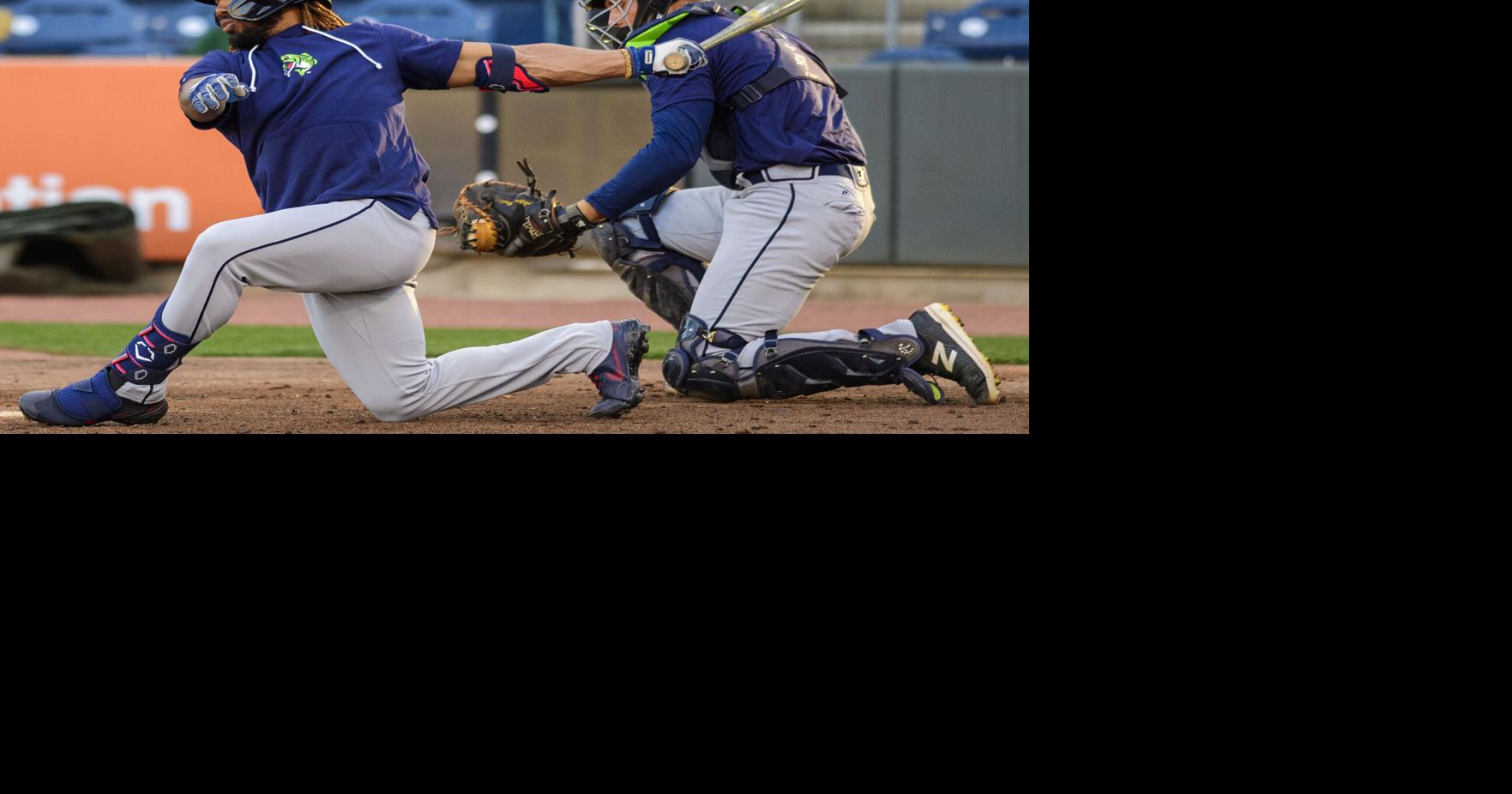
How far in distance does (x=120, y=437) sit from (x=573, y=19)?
9085 millimetres

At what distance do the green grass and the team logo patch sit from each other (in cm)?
283

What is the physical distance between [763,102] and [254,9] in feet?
5.05

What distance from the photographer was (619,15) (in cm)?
440

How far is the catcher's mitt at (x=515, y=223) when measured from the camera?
4293 mm

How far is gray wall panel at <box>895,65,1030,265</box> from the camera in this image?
9.98 metres

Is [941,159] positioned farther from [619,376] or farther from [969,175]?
[619,376]

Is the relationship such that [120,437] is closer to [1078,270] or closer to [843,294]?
[1078,270]

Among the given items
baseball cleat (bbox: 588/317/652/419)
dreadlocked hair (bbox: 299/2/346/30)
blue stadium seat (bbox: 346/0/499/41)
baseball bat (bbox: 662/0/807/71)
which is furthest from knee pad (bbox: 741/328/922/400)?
blue stadium seat (bbox: 346/0/499/41)

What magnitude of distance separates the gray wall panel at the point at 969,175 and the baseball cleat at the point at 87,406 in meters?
6.87

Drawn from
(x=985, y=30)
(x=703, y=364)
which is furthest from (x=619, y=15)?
(x=985, y=30)

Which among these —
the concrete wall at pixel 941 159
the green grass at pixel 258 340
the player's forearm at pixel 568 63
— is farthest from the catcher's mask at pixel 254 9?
the concrete wall at pixel 941 159

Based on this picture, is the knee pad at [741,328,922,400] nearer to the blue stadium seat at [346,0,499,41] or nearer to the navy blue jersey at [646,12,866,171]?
the navy blue jersey at [646,12,866,171]

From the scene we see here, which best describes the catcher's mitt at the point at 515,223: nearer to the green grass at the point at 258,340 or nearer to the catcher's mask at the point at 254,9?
the catcher's mask at the point at 254,9

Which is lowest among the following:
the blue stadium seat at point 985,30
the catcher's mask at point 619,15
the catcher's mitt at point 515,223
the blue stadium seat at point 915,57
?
the catcher's mitt at point 515,223
